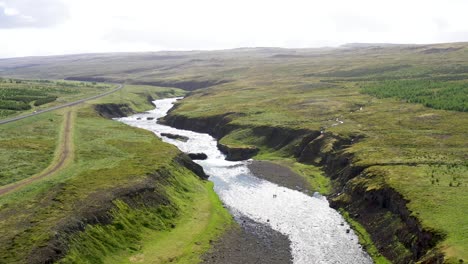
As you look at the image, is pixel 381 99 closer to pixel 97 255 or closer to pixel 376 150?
pixel 376 150

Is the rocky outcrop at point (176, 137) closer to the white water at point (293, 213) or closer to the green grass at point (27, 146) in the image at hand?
the white water at point (293, 213)

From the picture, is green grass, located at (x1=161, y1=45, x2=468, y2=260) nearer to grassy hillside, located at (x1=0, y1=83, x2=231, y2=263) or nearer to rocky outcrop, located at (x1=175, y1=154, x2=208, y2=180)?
rocky outcrop, located at (x1=175, y1=154, x2=208, y2=180)

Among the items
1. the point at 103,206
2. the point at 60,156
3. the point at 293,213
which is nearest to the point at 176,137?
the point at 60,156

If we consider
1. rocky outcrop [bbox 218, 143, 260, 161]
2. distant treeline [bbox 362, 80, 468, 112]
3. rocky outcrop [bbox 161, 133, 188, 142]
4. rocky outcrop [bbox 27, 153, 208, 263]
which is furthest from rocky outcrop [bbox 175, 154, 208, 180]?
distant treeline [bbox 362, 80, 468, 112]

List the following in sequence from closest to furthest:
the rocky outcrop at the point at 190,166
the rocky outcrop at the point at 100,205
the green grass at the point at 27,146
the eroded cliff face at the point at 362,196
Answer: the rocky outcrop at the point at 100,205
the eroded cliff face at the point at 362,196
the green grass at the point at 27,146
the rocky outcrop at the point at 190,166

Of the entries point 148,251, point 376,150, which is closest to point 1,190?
point 148,251

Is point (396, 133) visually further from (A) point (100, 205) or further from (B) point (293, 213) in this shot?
(A) point (100, 205)

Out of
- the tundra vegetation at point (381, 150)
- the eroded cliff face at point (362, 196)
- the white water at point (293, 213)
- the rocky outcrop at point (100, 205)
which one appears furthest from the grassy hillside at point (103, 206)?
the tundra vegetation at point (381, 150)

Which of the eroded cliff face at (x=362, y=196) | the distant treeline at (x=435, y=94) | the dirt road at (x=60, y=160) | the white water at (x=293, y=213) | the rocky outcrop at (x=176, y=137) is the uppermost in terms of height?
the distant treeline at (x=435, y=94)
